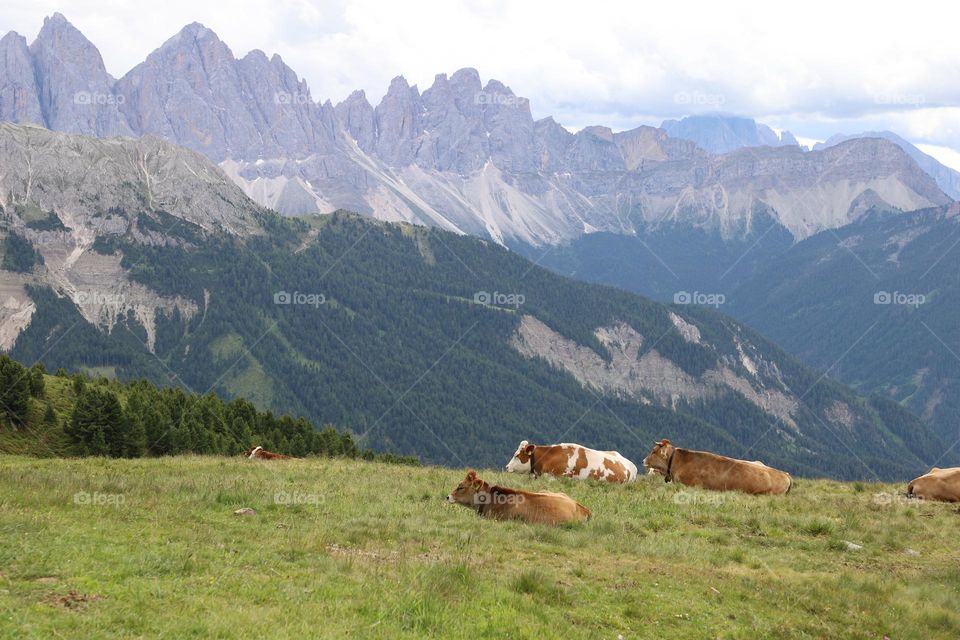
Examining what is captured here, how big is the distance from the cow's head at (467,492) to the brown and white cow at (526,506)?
0.26 metres

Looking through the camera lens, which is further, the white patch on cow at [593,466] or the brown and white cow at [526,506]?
the white patch on cow at [593,466]

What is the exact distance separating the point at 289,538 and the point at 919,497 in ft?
75.0

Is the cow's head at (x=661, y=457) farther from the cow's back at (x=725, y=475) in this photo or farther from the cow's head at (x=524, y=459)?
the cow's head at (x=524, y=459)

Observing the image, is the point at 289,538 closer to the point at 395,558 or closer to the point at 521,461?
the point at 395,558

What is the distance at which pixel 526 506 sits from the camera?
71.1 ft

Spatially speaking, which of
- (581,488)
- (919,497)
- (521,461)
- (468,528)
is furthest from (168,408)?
(919,497)

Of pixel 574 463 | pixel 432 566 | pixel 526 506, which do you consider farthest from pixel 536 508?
pixel 574 463

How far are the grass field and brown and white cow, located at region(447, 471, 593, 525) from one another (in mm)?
625

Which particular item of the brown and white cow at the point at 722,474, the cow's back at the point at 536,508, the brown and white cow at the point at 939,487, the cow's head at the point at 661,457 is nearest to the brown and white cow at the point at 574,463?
the cow's head at the point at 661,457

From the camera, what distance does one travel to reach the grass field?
Result: 12.1 m

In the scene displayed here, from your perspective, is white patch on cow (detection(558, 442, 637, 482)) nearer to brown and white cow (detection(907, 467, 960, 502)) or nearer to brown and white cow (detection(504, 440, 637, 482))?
brown and white cow (detection(504, 440, 637, 482))

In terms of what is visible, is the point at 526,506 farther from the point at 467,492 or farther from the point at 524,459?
the point at 524,459

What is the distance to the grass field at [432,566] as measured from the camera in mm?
12062

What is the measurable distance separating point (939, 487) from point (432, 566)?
2152 cm
